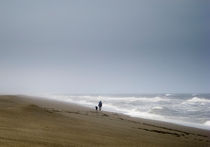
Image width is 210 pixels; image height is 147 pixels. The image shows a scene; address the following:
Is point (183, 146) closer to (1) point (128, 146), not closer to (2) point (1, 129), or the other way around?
(1) point (128, 146)

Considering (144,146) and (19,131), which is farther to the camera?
(144,146)

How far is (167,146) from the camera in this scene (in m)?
9.01

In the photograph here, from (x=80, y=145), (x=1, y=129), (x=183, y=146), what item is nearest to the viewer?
(x=80, y=145)

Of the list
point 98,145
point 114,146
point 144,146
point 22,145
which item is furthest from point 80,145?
point 144,146

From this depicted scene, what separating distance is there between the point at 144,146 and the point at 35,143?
4078 mm

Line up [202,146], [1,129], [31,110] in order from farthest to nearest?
[31,110], [202,146], [1,129]

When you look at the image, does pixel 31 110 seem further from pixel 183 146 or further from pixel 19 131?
Result: pixel 183 146

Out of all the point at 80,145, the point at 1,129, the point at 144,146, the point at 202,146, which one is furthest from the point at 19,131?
the point at 202,146

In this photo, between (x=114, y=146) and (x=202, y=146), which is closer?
(x=114, y=146)

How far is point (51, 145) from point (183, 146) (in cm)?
649

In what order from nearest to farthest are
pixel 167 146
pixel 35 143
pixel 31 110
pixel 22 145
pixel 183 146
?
pixel 22 145
pixel 35 143
pixel 167 146
pixel 183 146
pixel 31 110

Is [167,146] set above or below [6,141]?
below

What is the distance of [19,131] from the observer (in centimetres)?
709

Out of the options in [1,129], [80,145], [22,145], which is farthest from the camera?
[1,129]
